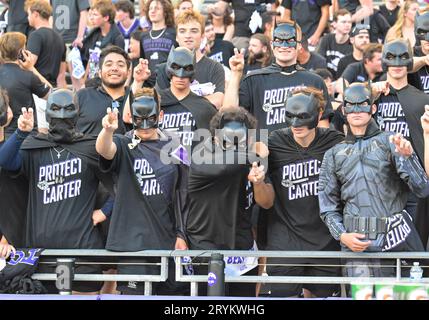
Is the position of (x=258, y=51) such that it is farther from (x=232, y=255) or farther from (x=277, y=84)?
(x=232, y=255)

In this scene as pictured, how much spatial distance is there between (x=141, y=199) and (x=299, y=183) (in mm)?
1243

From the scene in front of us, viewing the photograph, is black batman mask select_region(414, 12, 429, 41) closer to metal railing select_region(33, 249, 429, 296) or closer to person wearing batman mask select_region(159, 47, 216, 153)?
person wearing batman mask select_region(159, 47, 216, 153)

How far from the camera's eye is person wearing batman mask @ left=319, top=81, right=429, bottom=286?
8.39 metres

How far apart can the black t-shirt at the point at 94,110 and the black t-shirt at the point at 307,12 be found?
17.3 ft

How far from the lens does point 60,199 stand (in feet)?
29.3

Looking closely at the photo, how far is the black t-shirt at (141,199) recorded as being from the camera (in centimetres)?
875

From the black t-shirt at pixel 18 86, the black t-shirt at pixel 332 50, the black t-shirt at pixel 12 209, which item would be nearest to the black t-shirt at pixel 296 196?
the black t-shirt at pixel 12 209

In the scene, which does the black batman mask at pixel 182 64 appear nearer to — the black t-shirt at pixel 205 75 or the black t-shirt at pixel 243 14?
the black t-shirt at pixel 205 75

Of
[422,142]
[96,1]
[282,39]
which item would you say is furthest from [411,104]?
[96,1]

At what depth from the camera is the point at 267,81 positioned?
9.92 metres
